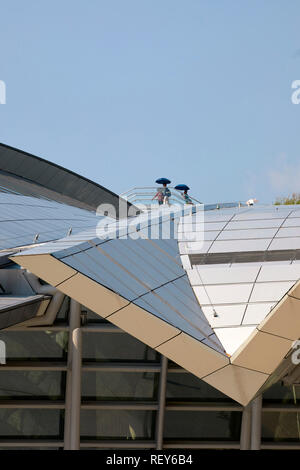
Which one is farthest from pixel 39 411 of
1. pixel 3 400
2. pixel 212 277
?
pixel 212 277

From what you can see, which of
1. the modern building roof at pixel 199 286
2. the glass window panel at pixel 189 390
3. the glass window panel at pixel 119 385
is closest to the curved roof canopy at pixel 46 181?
the glass window panel at pixel 119 385

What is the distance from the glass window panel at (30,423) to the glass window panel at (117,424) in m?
0.73

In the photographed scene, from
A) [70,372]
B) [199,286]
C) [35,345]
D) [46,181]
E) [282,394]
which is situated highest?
[46,181]

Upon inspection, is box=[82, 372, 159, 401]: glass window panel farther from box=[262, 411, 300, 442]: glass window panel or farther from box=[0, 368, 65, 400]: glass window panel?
box=[262, 411, 300, 442]: glass window panel

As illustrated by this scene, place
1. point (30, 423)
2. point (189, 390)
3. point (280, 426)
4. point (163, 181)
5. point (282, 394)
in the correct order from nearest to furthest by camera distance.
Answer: point (30, 423) < point (189, 390) < point (282, 394) < point (280, 426) < point (163, 181)

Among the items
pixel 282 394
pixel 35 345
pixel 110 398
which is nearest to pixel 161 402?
pixel 110 398

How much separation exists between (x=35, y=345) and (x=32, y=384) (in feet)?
3.69

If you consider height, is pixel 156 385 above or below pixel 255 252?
below

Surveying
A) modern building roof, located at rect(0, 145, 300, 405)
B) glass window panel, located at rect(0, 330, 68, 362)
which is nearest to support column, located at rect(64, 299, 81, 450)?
glass window panel, located at rect(0, 330, 68, 362)

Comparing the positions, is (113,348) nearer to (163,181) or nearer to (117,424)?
(117,424)

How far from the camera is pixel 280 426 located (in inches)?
797

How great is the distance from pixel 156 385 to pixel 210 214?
583cm

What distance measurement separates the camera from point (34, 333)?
19.0 m
